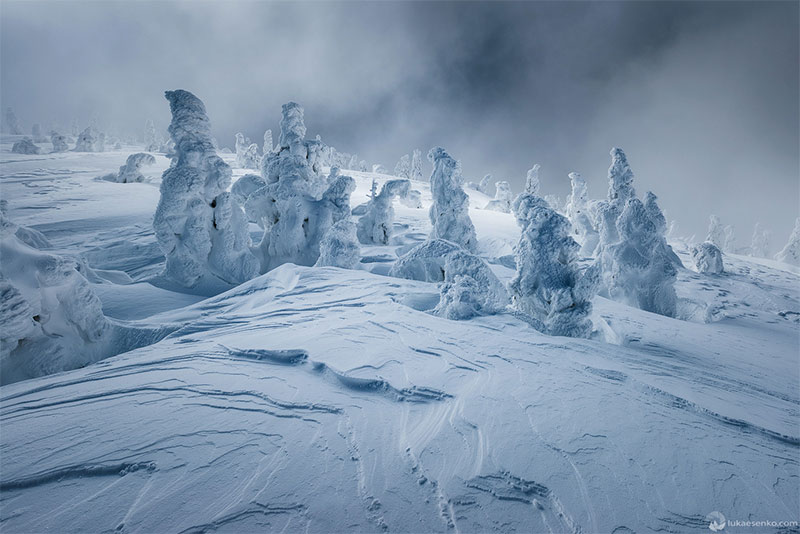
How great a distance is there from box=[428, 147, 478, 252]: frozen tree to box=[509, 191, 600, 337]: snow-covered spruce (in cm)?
1132

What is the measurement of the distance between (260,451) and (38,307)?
551 centimetres

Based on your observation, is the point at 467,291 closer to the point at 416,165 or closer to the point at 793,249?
the point at 793,249

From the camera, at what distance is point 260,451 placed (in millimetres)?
2682

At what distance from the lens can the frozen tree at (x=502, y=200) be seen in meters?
44.7

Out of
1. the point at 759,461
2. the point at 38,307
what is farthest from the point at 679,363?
the point at 38,307

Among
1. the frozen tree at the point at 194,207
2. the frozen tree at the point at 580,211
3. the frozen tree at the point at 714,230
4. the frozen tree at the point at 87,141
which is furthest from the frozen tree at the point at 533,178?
the frozen tree at the point at 87,141

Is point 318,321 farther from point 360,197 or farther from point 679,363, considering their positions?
point 360,197

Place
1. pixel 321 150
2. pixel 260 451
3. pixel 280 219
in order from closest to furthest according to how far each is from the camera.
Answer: pixel 260 451, pixel 280 219, pixel 321 150

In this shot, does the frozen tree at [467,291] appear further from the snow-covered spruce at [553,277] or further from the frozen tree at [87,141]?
the frozen tree at [87,141]

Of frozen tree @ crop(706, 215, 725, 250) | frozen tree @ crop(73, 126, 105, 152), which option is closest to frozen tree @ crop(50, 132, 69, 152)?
frozen tree @ crop(73, 126, 105, 152)

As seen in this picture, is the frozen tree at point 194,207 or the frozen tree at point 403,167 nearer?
the frozen tree at point 194,207

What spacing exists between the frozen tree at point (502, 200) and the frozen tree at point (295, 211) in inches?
1319

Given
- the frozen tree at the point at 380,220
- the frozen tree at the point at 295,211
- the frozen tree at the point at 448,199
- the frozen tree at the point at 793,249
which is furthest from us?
the frozen tree at the point at 793,249

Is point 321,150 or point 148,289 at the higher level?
point 321,150
